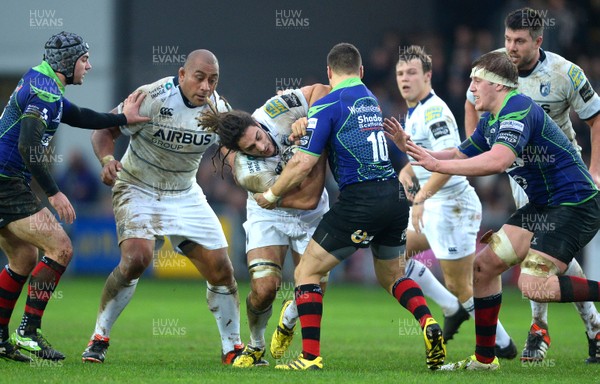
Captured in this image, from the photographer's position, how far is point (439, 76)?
67.0 ft

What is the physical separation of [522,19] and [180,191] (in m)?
3.62

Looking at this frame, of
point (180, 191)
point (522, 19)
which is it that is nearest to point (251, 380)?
point (180, 191)

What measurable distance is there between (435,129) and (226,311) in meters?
3.11

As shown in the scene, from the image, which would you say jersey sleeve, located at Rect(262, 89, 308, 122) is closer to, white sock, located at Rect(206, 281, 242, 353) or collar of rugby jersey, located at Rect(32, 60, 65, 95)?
white sock, located at Rect(206, 281, 242, 353)

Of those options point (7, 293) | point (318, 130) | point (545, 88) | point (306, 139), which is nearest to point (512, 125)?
point (318, 130)

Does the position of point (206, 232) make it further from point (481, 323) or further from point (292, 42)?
point (292, 42)

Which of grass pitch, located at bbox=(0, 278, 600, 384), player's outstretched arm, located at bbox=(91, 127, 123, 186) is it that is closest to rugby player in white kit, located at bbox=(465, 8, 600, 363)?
grass pitch, located at bbox=(0, 278, 600, 384)

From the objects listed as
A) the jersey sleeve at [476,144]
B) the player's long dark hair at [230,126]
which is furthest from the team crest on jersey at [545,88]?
the player's long dark hair at [230,126]

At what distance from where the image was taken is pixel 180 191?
9352 mm

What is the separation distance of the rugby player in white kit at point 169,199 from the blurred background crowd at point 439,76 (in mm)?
8825

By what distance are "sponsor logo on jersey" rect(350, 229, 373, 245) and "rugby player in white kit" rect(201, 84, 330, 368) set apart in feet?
2.92

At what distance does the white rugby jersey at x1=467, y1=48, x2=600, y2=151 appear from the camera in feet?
30.8

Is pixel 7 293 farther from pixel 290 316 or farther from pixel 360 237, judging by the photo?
pixel 360 237

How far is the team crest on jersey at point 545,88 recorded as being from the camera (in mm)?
9398
